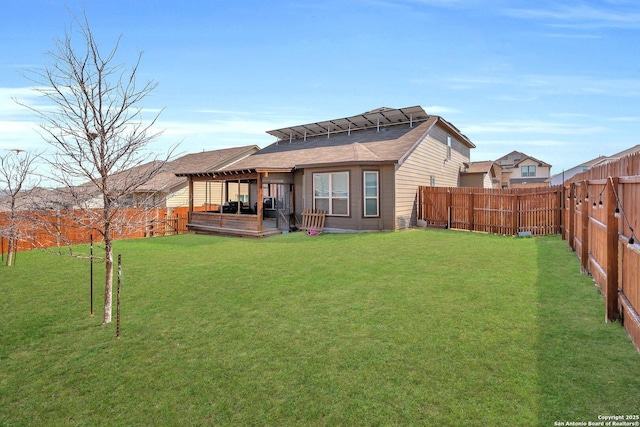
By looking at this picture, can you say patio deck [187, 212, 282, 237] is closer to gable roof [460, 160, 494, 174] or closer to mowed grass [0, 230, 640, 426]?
mowed grass [0, 230, 640, 426]

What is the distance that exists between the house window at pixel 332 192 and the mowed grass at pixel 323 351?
279 inches

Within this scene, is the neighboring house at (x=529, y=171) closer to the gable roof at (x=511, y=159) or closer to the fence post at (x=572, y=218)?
the gable roof at (x=511, y=159)

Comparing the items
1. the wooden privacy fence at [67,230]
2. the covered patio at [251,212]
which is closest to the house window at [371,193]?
the covered patio at [251,212]

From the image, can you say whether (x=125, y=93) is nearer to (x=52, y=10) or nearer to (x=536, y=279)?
(x=52, y=10)

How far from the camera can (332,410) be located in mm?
2738

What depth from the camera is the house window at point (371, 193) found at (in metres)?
14.1

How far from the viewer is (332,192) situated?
14.8 m

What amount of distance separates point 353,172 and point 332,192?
1.35m

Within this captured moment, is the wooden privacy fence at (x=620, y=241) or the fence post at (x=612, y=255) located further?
the fence post at (x=612, y=255)

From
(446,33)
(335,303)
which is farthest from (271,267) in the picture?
(446,33)

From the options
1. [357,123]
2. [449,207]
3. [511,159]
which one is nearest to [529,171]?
[511,159]

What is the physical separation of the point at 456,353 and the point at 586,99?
15979 millimetres

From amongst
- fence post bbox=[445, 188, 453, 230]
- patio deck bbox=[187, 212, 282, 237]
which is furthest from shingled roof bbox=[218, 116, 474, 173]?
fence post bbox=[445, 188, 453, 230]

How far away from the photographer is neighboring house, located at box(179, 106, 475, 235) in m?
14.1
